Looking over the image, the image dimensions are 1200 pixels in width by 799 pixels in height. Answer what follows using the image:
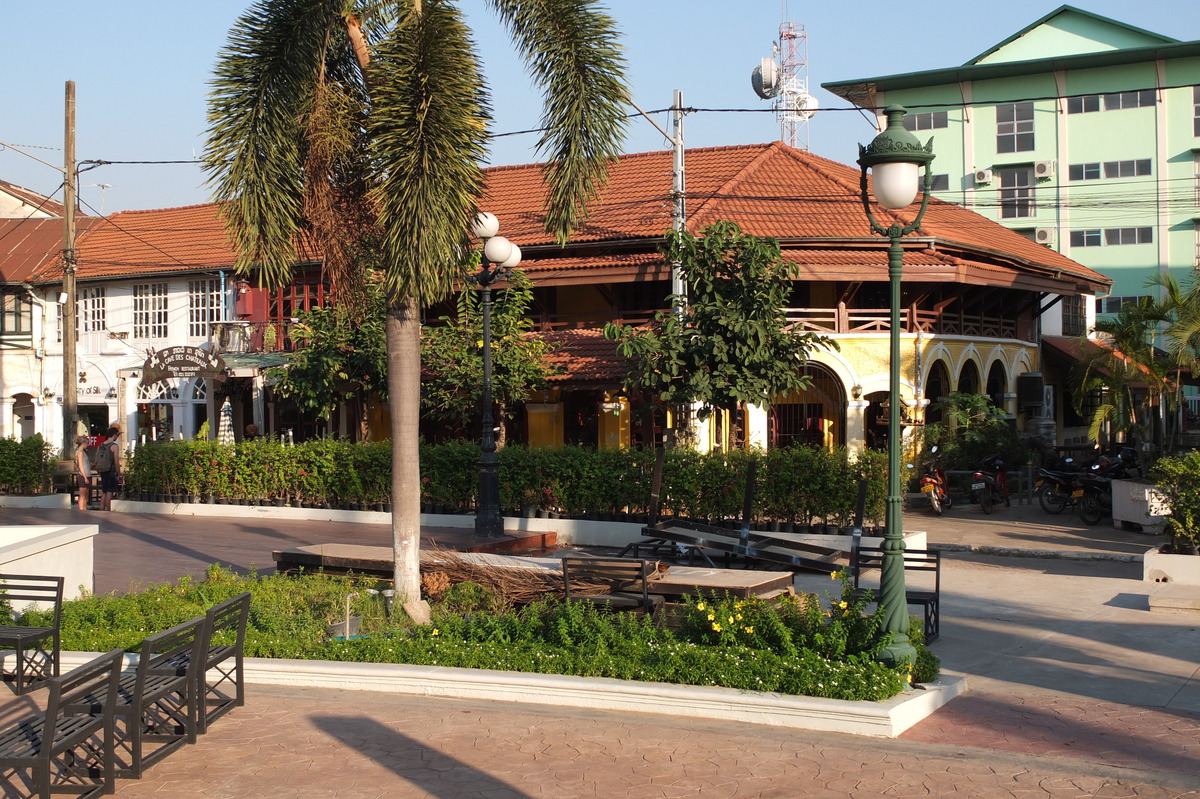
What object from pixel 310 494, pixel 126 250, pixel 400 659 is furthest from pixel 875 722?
pixel 126 250

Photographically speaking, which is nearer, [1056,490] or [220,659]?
[220,659]

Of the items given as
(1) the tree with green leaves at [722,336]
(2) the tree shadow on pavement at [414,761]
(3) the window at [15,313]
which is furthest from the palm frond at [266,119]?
(3) the window at [15,313]

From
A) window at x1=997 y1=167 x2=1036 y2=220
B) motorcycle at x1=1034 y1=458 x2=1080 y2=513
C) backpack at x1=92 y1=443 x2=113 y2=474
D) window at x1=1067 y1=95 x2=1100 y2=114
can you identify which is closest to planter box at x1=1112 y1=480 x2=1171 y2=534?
motorcycle at x1=1034 y1=458 x2=1080 y2=513

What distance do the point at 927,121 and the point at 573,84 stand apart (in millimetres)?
37122

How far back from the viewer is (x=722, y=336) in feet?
52.7

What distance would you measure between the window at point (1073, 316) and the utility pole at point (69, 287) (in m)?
26.5

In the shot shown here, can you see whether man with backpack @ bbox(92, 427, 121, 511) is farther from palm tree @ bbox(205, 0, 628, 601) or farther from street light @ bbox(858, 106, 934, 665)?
street light @ bbox(858, 106, 934, 665)

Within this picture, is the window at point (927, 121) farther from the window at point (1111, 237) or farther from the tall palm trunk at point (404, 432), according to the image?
the tall palm trunk at point (404, 432)

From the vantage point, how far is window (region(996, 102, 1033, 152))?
43.1m

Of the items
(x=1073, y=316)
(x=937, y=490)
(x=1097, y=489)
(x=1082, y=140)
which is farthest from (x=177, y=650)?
(x=1082, y=140)

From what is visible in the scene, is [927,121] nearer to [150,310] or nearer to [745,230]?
[745,230]

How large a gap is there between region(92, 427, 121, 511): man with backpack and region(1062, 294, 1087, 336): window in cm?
2591

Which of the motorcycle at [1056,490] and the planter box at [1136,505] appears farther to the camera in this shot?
the motorcycle at [1056,490]

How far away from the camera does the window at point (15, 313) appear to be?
33625 mm
